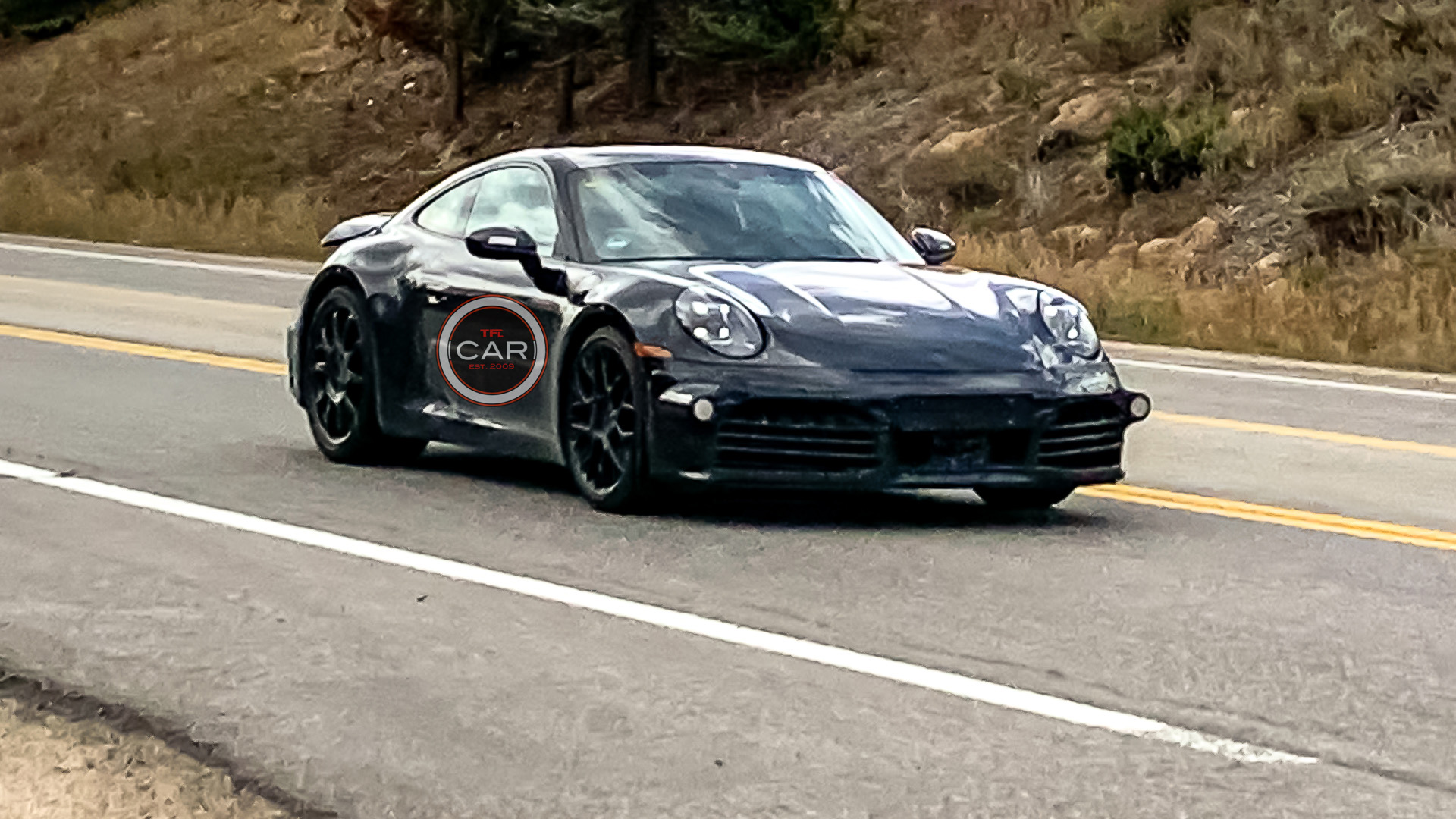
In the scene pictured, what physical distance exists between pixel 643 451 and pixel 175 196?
29.5 metres

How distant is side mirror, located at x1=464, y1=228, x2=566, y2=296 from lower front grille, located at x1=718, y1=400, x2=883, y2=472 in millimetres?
1107

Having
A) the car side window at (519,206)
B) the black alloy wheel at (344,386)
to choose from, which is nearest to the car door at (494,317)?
the car side window at (519,206)

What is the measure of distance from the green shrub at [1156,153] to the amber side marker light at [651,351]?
63.1ft

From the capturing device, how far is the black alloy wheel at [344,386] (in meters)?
11.6

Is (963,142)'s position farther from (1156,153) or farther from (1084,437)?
(1084,437)

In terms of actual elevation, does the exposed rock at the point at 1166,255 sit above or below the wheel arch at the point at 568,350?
below

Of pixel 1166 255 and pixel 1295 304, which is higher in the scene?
pixel 1295 304

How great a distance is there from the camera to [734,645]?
7.56 metres

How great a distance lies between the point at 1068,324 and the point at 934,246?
4.01ft

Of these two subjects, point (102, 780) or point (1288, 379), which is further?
point (1288, 379)

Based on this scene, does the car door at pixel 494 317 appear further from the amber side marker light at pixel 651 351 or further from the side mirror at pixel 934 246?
the side mirror at pixel 934 246

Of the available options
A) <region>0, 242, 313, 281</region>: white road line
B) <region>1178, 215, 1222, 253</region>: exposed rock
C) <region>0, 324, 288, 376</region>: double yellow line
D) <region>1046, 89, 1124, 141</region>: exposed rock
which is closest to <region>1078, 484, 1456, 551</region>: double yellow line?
<region>0, 324, 288, 376</region>: double yellow line

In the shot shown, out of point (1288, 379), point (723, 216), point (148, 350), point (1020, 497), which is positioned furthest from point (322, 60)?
point (1020, 497)

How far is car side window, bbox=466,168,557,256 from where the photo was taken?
1098cm
